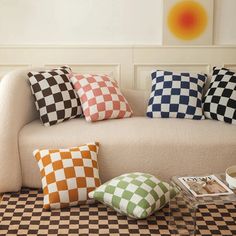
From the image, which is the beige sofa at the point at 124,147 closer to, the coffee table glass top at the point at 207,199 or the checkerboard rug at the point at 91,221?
the checkerboard rug at the point at 91,221

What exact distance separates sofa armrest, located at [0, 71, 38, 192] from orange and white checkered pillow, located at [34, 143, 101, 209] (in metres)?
0.19

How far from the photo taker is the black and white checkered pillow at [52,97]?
3.28 metres

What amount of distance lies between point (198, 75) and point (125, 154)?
94cm

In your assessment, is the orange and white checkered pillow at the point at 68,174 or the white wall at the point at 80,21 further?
the white wall at the point at 80,21

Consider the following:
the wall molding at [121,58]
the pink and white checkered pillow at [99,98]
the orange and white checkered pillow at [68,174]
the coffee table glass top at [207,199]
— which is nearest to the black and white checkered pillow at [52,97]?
the pink and white checkered pillow at [99,98]

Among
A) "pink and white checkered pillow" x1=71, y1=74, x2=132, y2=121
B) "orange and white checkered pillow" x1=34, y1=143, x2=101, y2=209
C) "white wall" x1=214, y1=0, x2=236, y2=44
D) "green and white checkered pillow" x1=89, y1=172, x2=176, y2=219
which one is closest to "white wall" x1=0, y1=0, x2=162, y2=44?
"white wall" x1=214, y1=0, x2=236, y2=44

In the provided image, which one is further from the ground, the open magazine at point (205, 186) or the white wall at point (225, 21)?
the white wall at point (225, 21)

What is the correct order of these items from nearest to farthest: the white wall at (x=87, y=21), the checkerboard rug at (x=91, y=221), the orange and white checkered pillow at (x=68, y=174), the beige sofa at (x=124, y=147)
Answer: the checkerboard rug at (x=91, y=221) → the orange and white checkered pillow at (x=68, y=174) → the beige sofa at (x=124, y=147) → the white wall at (x=87, y=21)

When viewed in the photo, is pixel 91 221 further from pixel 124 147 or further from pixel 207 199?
pixel 207 199

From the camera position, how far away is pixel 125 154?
306 centimetres

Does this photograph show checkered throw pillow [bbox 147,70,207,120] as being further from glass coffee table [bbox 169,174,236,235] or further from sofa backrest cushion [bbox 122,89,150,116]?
glass coffee table [bbox 169,174,236,235]

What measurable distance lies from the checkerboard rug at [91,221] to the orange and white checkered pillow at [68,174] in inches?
2.8

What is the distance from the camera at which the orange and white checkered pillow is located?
2.84 m

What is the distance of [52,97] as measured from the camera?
3293mm
